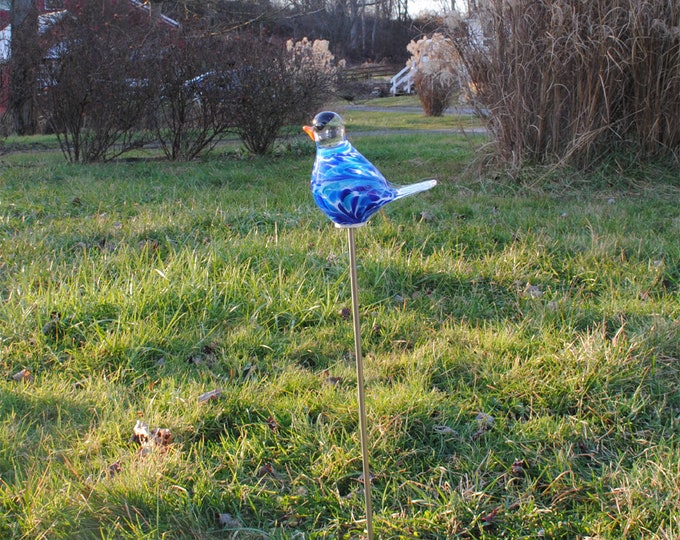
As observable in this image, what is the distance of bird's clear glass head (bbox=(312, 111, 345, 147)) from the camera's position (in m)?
1.88

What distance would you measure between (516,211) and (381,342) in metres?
2.92

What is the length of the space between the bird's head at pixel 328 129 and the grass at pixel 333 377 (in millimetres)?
1181

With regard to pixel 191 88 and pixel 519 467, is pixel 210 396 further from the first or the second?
pixel 191 88

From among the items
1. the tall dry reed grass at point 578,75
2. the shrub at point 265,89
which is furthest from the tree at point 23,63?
the tall dry reed grass at point 578,75

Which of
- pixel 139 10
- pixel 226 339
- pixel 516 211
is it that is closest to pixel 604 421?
pixel 226 339

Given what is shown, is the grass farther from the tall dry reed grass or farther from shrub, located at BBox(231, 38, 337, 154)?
shrub, located at BBox(231, 38, 337, 154)

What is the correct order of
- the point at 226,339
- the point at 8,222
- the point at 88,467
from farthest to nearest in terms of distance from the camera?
the point at 8,222
the point at 226,339
the point at 88,467

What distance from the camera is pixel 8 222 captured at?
530 centimetres

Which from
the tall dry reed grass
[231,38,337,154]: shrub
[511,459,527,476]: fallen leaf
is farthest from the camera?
[231,38,337,154]: shrub

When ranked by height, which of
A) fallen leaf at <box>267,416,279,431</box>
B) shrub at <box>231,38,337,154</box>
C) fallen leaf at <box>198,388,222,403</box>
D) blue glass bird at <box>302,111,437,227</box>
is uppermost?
shrub at <box>231,38,337,154</box>

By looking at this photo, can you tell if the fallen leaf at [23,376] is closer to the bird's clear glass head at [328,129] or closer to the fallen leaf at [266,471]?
the fallen leaf at [266,471]

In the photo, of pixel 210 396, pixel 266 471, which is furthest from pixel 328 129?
pixel 210 396

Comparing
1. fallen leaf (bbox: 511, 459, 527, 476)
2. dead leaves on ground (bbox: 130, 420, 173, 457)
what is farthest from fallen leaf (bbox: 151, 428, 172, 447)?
fallen leaf (bbox: 511, 459, 527, 476)

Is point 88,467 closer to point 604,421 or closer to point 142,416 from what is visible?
point 142,416
